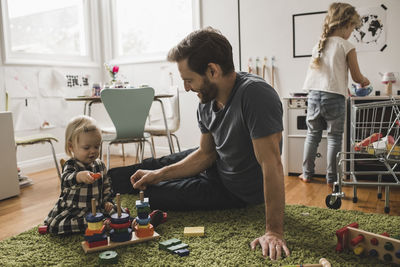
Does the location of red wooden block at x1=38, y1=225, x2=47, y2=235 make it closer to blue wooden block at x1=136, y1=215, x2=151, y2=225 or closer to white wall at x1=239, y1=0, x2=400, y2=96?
blue wooden block at x1=136, y1=215, x2=151, y2=225

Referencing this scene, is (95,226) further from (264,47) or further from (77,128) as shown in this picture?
(264,47)

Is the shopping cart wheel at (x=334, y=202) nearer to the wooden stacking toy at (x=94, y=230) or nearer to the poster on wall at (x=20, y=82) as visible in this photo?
the wooden stacking toy at (x=94, y=230)

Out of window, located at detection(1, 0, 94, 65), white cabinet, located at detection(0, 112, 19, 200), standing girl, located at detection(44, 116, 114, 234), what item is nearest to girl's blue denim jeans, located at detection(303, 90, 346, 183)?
standing girl, located at detection(44, 116, 114, 234)

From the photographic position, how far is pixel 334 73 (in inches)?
107

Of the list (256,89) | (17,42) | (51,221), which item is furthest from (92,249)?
(17,42)

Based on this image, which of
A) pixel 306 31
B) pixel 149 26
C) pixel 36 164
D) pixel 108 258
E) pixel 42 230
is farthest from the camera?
pixel 149 26

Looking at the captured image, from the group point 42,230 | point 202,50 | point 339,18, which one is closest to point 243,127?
point 202,50

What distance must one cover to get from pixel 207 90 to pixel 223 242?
664mm

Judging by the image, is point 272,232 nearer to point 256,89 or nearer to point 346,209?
point 256,89

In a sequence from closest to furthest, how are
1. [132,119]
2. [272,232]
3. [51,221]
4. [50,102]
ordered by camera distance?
1. [272,232]
2. [51,221]
3. [132,119]
4. [50,102]

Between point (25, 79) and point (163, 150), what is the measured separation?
153 cm

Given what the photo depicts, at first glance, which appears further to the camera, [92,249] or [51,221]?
[51,221]

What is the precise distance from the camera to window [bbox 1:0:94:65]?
353cm

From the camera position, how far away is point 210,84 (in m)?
1.67
